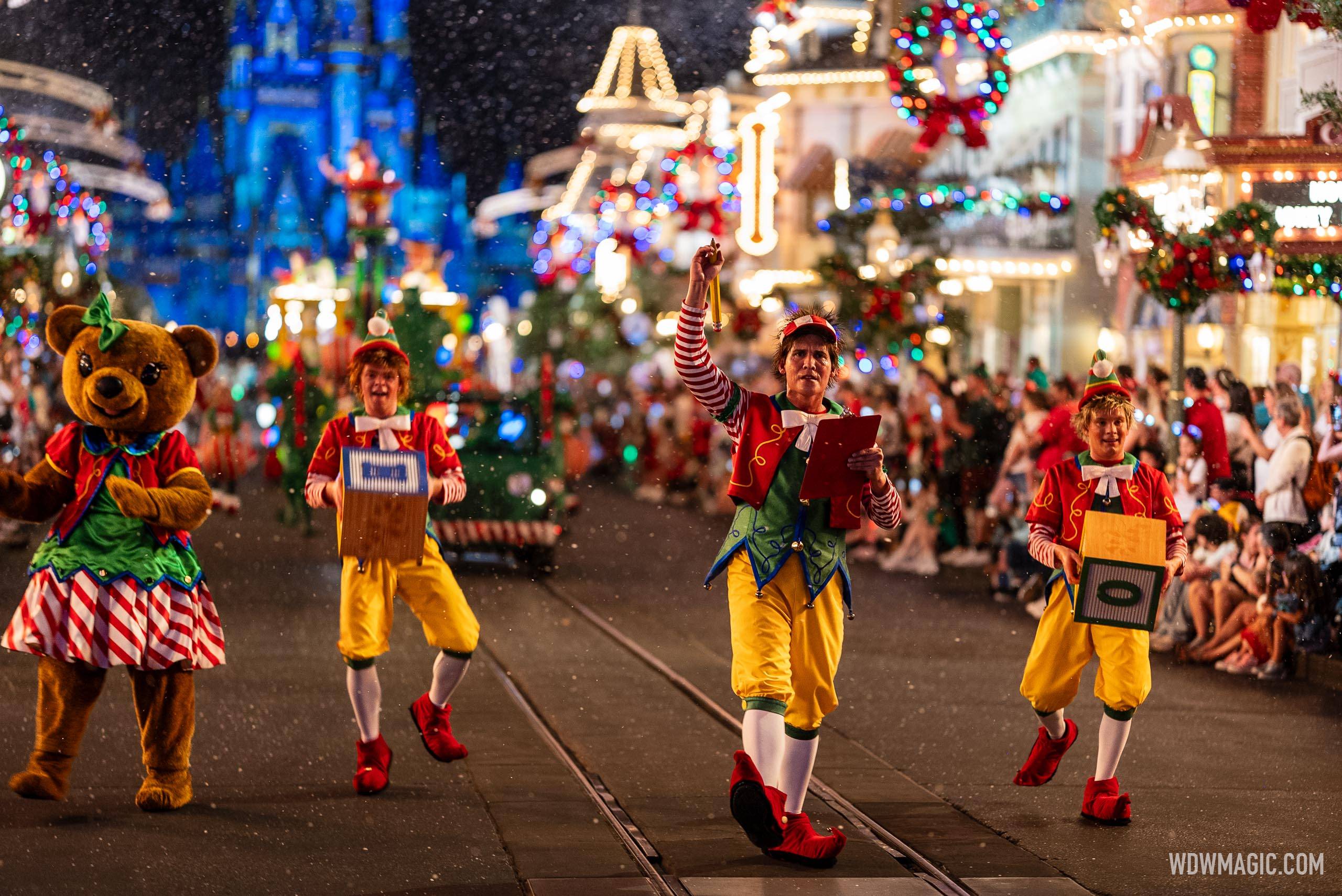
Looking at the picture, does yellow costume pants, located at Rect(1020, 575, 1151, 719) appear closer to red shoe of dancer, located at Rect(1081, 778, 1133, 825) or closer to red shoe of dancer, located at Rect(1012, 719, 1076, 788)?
red shoe of dancer, located at Rect(1012, 719, 1076, 788)

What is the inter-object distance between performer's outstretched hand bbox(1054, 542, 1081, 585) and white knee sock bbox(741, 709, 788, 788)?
1.46 meters

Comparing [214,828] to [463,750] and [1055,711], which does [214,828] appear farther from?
[1055,711]

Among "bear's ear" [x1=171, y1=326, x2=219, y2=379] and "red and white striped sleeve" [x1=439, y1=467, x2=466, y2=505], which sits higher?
"bear's ear" [x1=171, y1=326, x2=219, y2=379]

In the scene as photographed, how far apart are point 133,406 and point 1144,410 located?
9227 millimetres

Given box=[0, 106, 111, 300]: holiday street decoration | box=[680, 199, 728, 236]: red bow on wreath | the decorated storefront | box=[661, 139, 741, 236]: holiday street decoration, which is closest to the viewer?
the decorated storefront

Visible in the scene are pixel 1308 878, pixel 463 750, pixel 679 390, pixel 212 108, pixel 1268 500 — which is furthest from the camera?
pixel 212 108

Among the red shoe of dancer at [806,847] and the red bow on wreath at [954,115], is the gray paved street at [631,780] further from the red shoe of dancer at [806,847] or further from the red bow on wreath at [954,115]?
the red bow on wreath at [954,115]

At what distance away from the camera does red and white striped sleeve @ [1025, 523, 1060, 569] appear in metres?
6.54

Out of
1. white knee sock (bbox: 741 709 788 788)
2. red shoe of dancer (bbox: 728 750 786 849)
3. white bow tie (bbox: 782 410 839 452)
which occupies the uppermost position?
white bow tie (bbox: 782 410 839 452)

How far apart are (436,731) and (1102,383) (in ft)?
9.52

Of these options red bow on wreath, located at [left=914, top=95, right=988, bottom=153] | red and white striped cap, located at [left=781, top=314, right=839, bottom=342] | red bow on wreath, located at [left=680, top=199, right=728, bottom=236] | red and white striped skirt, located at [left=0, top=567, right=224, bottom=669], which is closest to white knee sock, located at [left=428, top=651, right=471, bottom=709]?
red and white striped skirt, located at [left=0, top=567, right=224, bottom=669]

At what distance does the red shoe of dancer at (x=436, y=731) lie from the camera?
23.1 feet

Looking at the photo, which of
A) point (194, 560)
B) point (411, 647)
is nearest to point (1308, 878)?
point (194, 560)

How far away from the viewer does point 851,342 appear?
2278 centimetres
